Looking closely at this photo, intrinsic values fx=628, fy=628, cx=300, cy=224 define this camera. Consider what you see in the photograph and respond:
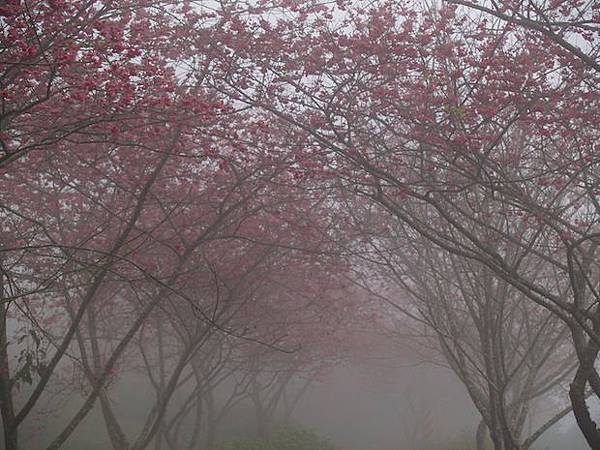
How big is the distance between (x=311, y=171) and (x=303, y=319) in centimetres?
884

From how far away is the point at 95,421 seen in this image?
19344 millimetres

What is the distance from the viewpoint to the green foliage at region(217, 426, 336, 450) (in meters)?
15.6

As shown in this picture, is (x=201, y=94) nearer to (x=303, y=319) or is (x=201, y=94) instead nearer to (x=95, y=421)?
(x=303, y=319)

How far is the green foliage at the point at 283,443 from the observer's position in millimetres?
15609

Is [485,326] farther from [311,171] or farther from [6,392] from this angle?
[6,392]


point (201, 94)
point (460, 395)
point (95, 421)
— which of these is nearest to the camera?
point (201, 94)

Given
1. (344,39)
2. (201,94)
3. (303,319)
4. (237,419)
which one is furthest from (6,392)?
(237,419)

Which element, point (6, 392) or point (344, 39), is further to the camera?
point (6, 392)

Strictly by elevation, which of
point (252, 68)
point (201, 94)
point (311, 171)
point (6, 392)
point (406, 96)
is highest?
point (201, 94)

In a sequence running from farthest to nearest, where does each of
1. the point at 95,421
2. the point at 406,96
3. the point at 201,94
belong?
the point at 95,421 → the point at 201,94 → the point at 406,96

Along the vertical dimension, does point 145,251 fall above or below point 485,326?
above

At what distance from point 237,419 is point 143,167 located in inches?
647

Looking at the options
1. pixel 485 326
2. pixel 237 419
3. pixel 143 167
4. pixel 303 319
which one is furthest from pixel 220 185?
pixel 237 419

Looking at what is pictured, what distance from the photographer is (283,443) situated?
16.2m
